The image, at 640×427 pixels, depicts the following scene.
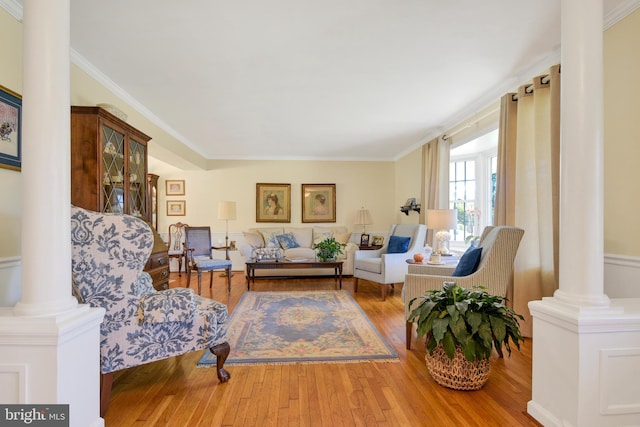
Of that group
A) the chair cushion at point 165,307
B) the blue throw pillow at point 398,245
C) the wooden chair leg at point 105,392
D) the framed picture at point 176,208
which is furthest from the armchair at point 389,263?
the framed picture at point 176,208

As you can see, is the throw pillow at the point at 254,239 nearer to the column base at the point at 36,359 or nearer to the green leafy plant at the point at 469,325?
the green leafy plant at the point at 469,325

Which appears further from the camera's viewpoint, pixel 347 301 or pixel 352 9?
pixel 347 301

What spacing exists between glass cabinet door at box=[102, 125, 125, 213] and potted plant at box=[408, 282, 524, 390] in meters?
2.63

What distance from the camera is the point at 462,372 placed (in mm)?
2111

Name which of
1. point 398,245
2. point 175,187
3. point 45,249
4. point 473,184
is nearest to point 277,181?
point 175,187

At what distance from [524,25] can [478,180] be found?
3.02 metres

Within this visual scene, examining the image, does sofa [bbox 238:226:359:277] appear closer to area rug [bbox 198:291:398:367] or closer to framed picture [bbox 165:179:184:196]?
area rug [bbox 198:291:398:367]

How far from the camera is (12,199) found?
89.4 inches

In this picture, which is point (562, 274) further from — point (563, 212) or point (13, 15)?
point (13, 15)

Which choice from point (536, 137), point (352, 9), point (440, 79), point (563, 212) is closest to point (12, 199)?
point (352, 9)

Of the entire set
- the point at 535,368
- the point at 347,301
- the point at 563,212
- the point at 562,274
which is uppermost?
the point at 563,212

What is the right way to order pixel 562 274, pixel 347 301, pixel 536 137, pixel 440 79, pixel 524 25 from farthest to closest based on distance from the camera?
1. pixel 347 301
2. pixel 440 79
3. pixel 536 137
4. pixel 524 25
5. pixel 562 274

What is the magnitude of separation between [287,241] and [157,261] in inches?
141

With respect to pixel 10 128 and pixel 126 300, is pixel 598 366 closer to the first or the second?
pixel 126 300
